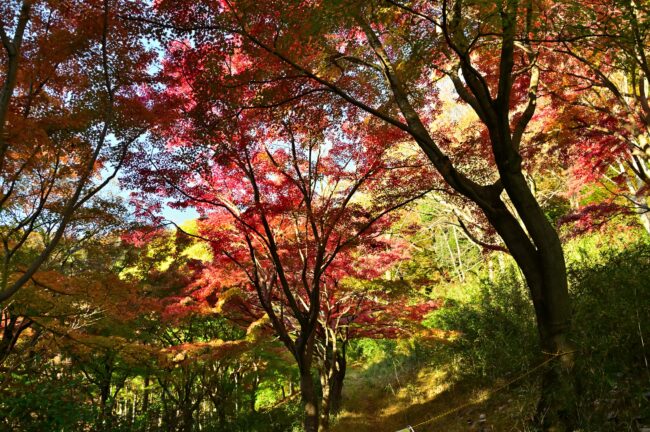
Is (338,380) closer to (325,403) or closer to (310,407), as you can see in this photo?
(325,403)

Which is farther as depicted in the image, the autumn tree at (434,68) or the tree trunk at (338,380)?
the tree trunk at (338,380)

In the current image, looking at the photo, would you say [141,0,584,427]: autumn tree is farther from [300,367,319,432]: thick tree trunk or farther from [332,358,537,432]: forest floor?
[300,367,319,432]: thick tree trunk

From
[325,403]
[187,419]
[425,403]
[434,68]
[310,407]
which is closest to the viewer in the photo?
[434,68]

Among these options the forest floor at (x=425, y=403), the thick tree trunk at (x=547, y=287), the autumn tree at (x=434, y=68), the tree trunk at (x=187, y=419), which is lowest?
the forest floor at (x=425, y=403)

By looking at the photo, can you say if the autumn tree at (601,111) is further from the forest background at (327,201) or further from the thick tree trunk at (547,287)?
the thick tree trunk at (547,287)

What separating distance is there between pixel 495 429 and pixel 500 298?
12.3ft

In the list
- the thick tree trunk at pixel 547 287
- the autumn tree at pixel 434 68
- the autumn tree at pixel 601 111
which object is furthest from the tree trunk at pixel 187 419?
the autumn tree at pixel 601 111

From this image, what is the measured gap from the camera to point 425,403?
10719mm

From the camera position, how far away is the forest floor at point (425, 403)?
21.5 ft

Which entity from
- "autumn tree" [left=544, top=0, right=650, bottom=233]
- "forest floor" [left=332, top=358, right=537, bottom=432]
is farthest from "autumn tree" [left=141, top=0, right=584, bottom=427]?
"autumn tree" [left=544, top=0, right=650, bottom=233]

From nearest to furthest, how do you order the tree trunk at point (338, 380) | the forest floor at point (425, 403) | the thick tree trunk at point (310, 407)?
the forest floor at point (425, 403)
the thick tree trunk at point (310, 407)
the tree trunk at point (338, 380)

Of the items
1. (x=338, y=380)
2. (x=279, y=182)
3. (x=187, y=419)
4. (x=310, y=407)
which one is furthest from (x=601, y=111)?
(x=187, y=419)

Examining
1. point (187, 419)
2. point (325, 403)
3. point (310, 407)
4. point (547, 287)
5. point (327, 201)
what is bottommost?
point (325, 403)

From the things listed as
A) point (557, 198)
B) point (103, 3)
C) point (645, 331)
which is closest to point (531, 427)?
point (645, 331)
